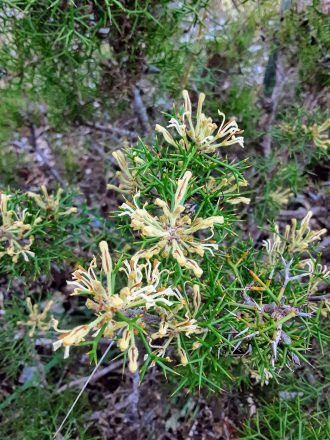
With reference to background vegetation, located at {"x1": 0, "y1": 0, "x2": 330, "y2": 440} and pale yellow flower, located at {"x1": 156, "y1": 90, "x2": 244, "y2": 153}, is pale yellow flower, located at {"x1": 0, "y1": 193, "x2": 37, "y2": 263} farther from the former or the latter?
pale yellow flower, located at {"x1": 156, "y1": 90, "x2": 244, "y2": 153}

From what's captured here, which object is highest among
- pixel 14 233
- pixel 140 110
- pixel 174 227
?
pixel 140 110

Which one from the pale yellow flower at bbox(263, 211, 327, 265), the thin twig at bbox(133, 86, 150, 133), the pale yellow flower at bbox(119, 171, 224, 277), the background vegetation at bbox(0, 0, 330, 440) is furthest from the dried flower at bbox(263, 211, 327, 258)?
the thin twig at bbox(133, 86, 150, 133)

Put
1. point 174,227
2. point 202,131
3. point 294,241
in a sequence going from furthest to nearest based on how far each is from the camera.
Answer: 1. point 294,241
2. point 202,131
3. point 174,227

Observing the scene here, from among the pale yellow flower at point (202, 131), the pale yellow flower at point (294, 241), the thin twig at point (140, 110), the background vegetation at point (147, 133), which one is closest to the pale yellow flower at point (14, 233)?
the background vegetation at point (147, 133)

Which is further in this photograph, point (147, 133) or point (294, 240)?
point (147, 133)

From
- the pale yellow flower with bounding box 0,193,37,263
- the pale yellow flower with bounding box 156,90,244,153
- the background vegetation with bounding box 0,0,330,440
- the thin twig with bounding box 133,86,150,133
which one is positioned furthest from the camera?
the thin twig with bounding box 133,86,150,133

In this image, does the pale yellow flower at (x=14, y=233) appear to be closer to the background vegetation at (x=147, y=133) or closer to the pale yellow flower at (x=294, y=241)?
the background vegetation at (x=147, y=133)

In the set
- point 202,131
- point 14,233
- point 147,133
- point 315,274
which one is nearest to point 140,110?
point 147,133

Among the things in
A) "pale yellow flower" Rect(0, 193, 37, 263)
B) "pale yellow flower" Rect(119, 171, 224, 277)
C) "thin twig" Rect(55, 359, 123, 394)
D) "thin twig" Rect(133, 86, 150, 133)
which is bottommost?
"thin twig" Rect(55, 359, 123, 394)

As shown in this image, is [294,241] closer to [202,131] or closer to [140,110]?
[202,131]

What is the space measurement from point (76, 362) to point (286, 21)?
1.65 meters

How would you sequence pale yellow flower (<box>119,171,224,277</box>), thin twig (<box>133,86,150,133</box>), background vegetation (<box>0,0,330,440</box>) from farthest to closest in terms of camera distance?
thin twig (<box>133,86,150,133</box>), background vegetation (<box>0,0,330,440</box>), pale yellow flower (<box>119,171,224,277</box>)

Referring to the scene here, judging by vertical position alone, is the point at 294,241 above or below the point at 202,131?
below

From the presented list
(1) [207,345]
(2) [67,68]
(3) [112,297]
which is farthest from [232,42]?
(3) [112,297]
